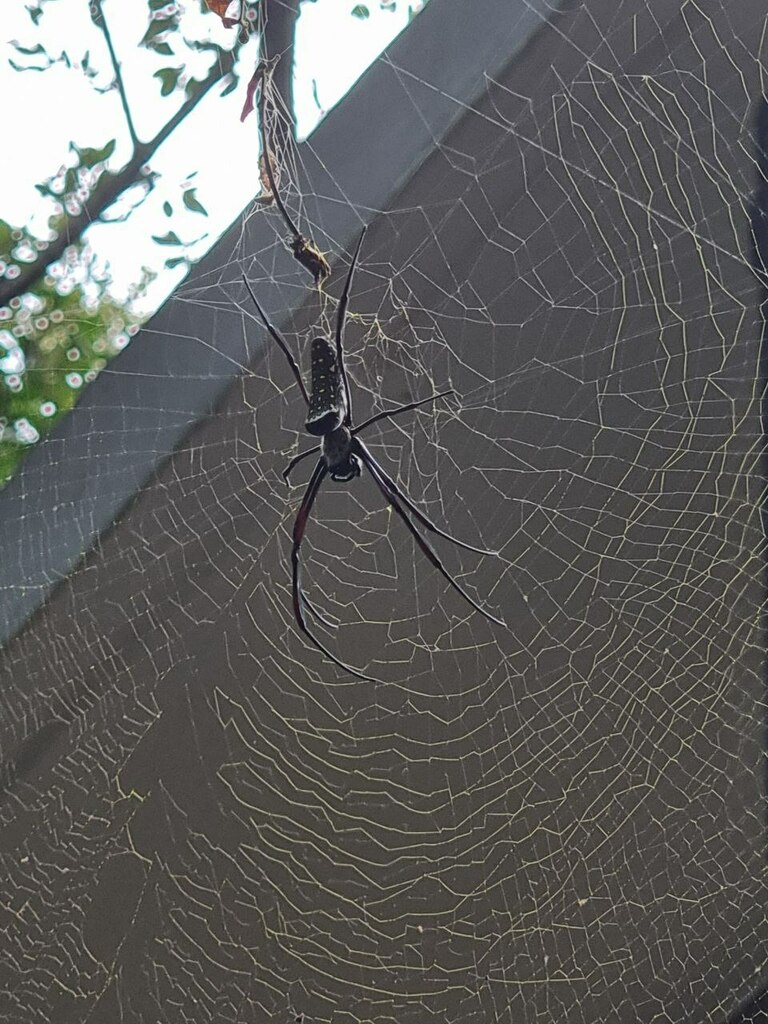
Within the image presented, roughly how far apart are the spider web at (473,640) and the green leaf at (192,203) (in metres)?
0.18

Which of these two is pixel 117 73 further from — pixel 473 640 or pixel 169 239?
pixel 473 640

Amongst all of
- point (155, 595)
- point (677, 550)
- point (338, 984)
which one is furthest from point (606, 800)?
point (155, 595)

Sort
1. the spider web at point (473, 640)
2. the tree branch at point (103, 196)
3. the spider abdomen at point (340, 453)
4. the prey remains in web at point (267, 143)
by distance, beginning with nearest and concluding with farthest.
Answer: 1. the prey remains in web at point (267, 143)
2. the spider abdomen at point (340, 453)
3. the spider web at point (473, 640)
4. the tree branch at point (103, 196)

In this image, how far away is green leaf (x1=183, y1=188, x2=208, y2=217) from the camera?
1030mm

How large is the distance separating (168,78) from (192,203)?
290 millimetres

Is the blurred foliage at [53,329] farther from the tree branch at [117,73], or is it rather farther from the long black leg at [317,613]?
the long black leg at [317,613]

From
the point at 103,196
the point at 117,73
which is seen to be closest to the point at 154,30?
the point at 117,73

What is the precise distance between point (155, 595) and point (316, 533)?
24 centimetres

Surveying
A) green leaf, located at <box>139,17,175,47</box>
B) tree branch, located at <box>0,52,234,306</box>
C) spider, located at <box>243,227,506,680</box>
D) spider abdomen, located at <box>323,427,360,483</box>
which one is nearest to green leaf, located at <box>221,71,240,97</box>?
tree branch, located at <box>0,52,234,306</box>

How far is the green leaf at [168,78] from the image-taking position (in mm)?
1171

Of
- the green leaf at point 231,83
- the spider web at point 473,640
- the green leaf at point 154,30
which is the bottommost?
the spider web at point 473,640

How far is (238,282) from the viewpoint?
2.86ft

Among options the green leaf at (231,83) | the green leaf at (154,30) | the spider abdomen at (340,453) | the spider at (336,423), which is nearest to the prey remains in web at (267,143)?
the spider at (336,423)

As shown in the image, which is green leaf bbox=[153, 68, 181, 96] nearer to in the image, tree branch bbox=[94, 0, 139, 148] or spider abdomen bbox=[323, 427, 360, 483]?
tree branch bbox=[94, 0, 139, 148]
